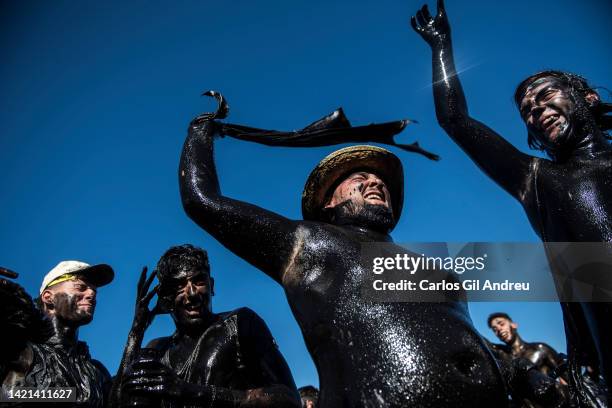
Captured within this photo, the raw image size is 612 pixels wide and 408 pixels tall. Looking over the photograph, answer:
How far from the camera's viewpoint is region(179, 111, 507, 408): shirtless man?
232cm

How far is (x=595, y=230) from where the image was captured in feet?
8.52

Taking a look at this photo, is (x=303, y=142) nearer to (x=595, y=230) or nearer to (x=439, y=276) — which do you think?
(x=439, y=276)

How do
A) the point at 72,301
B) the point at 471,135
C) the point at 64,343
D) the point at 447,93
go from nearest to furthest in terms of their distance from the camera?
the point at 471,135 < the point at 447,93 < the point at 64,343 < the point at 72,301

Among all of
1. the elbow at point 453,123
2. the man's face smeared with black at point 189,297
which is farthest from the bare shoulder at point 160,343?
the elbow at point 453,123

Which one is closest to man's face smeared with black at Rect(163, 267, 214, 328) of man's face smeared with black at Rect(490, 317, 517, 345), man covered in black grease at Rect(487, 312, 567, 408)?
man covered in black grease at Rect(487, 312, 567, 408)

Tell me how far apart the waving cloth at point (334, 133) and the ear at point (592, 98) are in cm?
92

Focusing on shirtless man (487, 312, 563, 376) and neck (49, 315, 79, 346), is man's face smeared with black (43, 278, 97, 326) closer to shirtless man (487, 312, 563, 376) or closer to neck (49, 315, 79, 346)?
neck (49, 315, 79, 346)

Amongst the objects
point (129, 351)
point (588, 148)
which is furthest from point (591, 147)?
point (129, 351)

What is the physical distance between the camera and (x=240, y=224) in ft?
9.37

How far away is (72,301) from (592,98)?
15.2 feet

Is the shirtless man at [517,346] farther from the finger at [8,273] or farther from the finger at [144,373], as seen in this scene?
the finger at [8,273]

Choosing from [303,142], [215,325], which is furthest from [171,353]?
[303,142]

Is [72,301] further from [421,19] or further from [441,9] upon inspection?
[441,9]

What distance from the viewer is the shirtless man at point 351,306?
2.32 meters
